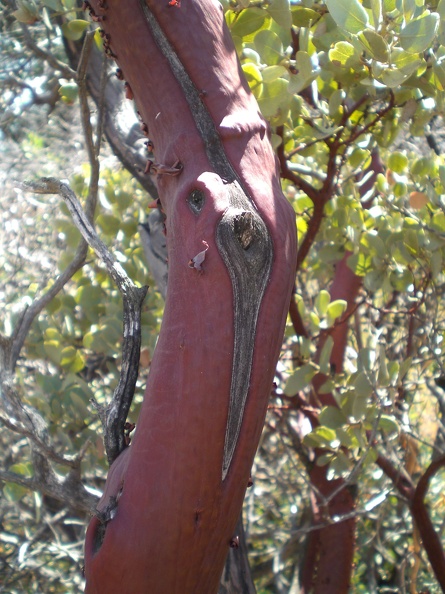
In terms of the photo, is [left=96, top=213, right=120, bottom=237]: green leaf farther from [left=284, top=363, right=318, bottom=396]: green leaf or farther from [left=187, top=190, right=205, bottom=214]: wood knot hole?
[left=187, top=190, right=205, bottom=214]: wood knot hole

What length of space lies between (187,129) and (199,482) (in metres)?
0.47

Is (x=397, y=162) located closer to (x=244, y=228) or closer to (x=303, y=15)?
(x=303, y=15)

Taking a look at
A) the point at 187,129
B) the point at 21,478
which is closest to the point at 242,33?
the point at 187,129

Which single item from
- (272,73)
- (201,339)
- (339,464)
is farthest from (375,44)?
(339,464)

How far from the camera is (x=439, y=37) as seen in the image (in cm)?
116

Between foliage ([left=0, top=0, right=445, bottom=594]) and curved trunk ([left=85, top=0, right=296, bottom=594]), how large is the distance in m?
0.26

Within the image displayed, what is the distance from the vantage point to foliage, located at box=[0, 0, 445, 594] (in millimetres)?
1282

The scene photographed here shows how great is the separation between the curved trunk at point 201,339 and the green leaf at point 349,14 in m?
0.19

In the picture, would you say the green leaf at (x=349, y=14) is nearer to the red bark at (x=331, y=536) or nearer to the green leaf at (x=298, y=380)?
the green leaf at (x=298, y=380)

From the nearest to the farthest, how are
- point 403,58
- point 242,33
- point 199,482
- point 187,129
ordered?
point 199,482 → point 187,129 → point 403,58 → point 242,33

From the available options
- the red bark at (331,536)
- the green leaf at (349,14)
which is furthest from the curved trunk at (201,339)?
the red bark at (331,536)

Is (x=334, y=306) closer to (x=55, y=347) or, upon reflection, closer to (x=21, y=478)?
(x=55, y=347)

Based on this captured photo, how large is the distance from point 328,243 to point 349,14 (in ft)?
3.70

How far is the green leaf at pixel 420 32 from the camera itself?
102 centimetres
